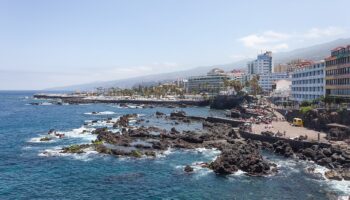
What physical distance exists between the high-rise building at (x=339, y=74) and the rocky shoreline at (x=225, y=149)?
26944mm

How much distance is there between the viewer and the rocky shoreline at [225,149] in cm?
5269

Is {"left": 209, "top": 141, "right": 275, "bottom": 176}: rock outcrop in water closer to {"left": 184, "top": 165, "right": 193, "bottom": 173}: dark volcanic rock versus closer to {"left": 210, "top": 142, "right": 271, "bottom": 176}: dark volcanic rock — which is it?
{"left": 210, "top": 142, "right": 271, "bottom": 176}: dark volcanic rock

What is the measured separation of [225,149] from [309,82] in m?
58.1

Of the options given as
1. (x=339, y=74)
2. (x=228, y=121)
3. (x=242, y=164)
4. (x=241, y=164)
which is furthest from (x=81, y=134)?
(x=339, y=74)

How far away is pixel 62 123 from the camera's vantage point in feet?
363

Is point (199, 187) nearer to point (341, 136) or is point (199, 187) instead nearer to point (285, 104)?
point (341, 136)

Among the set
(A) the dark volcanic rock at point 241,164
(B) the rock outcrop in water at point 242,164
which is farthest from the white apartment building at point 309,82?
(A) the dark volcanic rock at point 241,164

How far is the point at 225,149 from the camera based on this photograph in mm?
62812

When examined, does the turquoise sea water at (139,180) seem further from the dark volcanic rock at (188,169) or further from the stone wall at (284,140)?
the stone wall at (284,140)

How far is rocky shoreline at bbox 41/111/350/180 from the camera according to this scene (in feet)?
173

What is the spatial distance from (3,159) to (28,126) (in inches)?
1755

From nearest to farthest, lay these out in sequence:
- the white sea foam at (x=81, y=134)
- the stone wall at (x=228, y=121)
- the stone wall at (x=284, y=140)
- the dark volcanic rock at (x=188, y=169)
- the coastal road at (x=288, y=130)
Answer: the dark volcanic rock at (x=188, y=169)
the stone wall at (x=284, y=140)
the coastal road at (x=288, y=130)
the white sea foam at (x=81, y=134)
the stone wall at (x=228, y=121)

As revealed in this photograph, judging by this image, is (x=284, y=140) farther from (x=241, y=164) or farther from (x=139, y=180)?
(x=139, y=180)

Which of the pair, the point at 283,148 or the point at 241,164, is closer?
the point at 241,164
